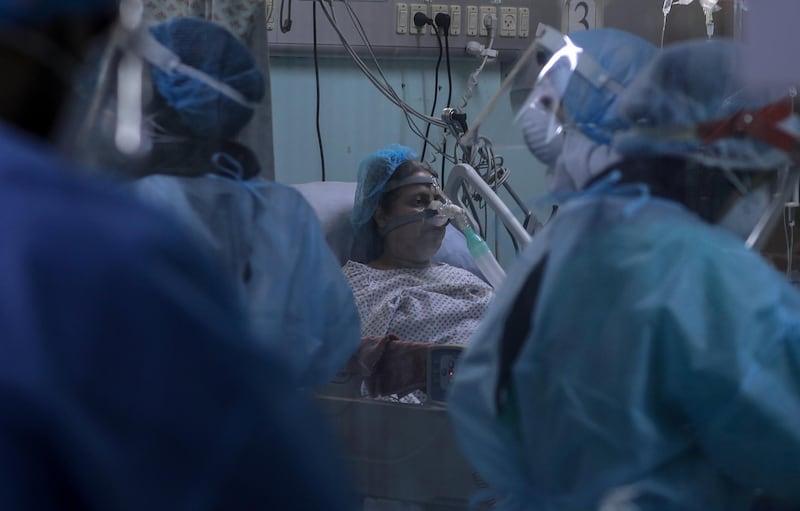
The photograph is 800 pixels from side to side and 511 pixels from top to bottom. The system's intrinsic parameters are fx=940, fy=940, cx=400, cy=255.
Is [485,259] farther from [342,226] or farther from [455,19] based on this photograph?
[455,19]

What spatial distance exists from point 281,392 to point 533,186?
97 centimetres

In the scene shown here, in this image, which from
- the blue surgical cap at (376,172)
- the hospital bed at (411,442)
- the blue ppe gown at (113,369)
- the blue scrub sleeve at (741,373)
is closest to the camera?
the blue ppe gown at (113,369)

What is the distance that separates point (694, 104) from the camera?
1187 mm

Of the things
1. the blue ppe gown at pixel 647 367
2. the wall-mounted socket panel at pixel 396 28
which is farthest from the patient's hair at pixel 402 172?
the blue ppe gown at pixel 647 367

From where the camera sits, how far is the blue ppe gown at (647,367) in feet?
3.59

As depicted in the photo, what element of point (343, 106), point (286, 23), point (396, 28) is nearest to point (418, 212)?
A: point (343, 106)

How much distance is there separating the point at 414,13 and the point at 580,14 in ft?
3.44

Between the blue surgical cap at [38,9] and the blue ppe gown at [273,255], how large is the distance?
53cm

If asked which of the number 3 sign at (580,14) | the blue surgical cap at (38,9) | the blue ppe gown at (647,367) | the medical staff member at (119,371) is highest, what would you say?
the blue surgical cap at (38,9)

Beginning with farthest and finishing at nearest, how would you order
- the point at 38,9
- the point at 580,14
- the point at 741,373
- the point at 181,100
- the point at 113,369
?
1. the point at 580,14
2. the point at 181,100
3. the point at 741,373
4. the point at 38,9
5. the point at 113,369

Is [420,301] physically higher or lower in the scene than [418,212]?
lower

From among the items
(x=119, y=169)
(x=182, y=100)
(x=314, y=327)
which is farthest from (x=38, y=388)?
(x=314, y=327)

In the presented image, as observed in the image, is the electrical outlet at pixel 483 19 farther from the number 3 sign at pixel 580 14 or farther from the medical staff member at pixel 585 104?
the medical staff member at pixel 585 104

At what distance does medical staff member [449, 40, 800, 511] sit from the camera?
110 centimetres
